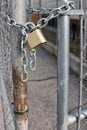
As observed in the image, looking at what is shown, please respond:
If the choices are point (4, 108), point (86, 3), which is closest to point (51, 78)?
point (86, 3)

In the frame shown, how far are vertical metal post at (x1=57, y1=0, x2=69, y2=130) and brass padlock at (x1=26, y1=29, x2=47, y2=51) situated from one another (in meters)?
0.12

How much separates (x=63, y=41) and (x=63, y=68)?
0.12 meters

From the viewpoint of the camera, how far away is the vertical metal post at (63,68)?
124 cm

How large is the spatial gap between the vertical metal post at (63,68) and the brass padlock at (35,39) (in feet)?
0.39

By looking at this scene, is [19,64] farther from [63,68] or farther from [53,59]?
[53,59]

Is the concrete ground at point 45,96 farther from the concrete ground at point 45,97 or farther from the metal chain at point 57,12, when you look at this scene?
the metal chain at point 57,12

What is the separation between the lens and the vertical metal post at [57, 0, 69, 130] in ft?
4.06

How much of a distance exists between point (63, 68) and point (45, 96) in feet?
9.83

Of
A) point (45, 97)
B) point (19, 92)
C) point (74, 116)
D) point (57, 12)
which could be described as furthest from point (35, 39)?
point (45, 97)

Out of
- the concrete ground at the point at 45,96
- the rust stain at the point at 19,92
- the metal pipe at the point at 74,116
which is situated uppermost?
the rust stain at the point at 19,92

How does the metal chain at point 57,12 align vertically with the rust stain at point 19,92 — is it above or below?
above

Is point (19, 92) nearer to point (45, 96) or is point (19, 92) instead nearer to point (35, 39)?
point (35, 39)

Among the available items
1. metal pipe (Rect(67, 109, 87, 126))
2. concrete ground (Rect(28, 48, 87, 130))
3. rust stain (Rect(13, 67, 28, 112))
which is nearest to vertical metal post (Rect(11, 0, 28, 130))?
rust stain (Rect(13, 67, 28, 112))

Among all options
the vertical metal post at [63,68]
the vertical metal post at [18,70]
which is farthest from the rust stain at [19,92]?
the vertical metal post at [63,68]
